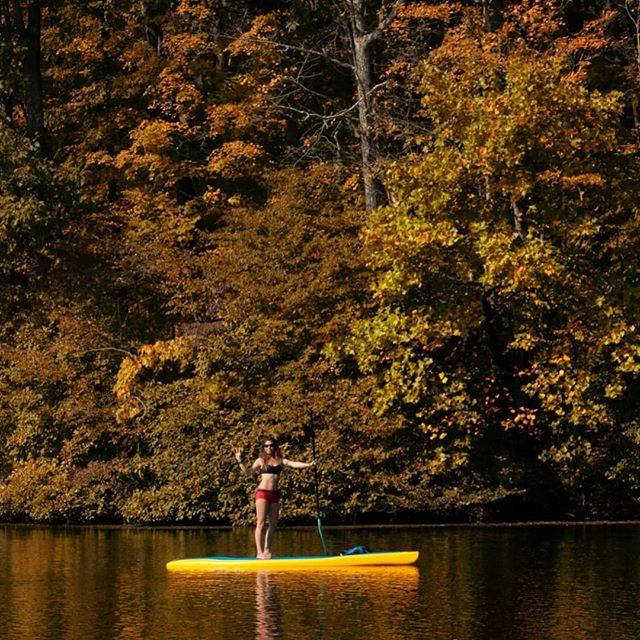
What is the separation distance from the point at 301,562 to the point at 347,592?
9.32 ft

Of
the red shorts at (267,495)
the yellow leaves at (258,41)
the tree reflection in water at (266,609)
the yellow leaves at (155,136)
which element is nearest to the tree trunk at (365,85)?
the yellow leaves at (258,41)

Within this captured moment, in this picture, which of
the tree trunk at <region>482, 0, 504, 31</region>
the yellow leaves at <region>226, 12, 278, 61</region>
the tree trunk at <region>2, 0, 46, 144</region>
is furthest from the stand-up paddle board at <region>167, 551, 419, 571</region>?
the tree trunk at <region>2, 0, 46, 144</region>

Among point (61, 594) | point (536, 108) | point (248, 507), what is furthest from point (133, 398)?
point (61, 594)

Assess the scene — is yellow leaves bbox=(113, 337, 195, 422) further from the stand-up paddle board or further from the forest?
the stand-up paddle board

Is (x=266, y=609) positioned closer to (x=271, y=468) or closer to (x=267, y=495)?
(x=267, y=495)

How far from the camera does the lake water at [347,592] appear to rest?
44.8ft

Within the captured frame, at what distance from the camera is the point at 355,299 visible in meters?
30.5

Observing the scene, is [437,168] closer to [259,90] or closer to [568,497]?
[568,497]

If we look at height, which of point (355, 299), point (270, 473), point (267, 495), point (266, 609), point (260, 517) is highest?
point (355, 299)

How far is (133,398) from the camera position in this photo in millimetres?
31922

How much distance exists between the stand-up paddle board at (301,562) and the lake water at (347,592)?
0.20m

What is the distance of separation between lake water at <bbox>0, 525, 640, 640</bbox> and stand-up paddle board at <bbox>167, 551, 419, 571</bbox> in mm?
199

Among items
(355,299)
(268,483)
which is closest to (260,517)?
(268,483)

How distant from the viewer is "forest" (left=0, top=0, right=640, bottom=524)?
2688cm
